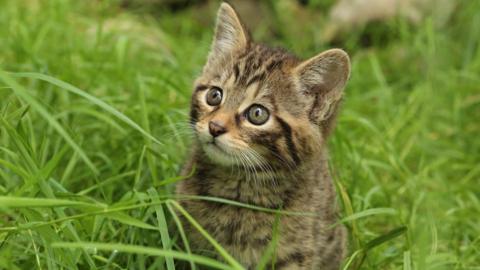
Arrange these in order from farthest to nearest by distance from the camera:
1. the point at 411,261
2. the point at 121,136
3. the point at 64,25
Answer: the point at 64,25 → the point at 121,136 → the point at 411,261

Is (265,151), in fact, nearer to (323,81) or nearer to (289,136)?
(289,136)

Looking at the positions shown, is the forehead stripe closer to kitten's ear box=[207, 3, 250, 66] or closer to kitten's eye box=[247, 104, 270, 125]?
kitten's eye box=[247, 104, 270, 125]

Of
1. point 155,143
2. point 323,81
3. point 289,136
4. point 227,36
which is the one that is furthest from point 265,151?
point 155,143

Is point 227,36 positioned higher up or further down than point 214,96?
higher up

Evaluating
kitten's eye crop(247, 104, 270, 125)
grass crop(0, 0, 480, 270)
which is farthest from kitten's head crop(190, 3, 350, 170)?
grass crop(0, 0, 480, 270)

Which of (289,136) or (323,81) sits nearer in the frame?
(289,136)

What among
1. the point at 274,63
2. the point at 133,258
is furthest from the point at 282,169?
the point at 133,258

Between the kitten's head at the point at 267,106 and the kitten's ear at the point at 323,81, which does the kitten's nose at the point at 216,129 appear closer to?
the kitten's head at the point at 267,106

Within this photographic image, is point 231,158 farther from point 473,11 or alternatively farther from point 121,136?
point 473,11
